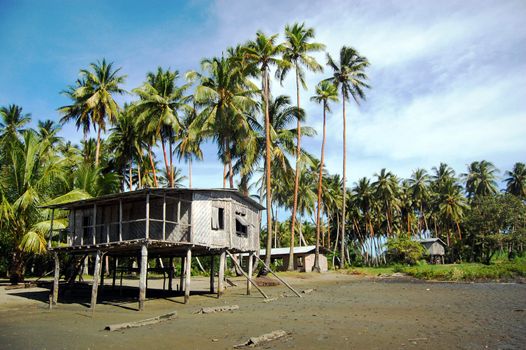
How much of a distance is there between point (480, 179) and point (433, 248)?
1494cm

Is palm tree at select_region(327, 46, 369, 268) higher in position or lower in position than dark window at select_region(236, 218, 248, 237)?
higher

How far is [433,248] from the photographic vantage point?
6531 centimetres

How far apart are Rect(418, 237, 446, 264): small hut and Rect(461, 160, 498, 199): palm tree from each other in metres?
10.2

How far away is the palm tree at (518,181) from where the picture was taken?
235ft

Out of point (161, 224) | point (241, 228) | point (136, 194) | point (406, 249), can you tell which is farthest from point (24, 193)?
point (406, 249)

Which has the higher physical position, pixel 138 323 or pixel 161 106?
pixel 161 106

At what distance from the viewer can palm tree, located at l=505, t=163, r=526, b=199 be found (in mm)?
71625

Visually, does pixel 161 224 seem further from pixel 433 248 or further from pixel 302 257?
pixel 433 248

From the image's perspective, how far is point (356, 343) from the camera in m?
10.8

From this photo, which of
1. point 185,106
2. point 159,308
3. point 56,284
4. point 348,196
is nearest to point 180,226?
point 159,308

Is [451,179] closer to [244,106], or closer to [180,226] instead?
[244,106]

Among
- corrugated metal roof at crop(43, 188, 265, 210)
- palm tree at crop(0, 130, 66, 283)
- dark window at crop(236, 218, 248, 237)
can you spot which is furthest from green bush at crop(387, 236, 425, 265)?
palm tree at crop(0, 130, 66, 283)

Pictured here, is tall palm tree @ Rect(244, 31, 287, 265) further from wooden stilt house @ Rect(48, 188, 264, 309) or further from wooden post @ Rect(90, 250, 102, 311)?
wooden post @ Rect(90, 250, 102, 311)

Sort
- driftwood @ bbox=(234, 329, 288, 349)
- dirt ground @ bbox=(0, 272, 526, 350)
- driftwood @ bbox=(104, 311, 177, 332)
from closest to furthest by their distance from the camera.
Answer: driftwood @ bbox=(234, 329, 288, 349) → dirt ground @ bbox=(0, 272, 526, 350) → driftwood @ bbox=(104, 311, 177, 332)
